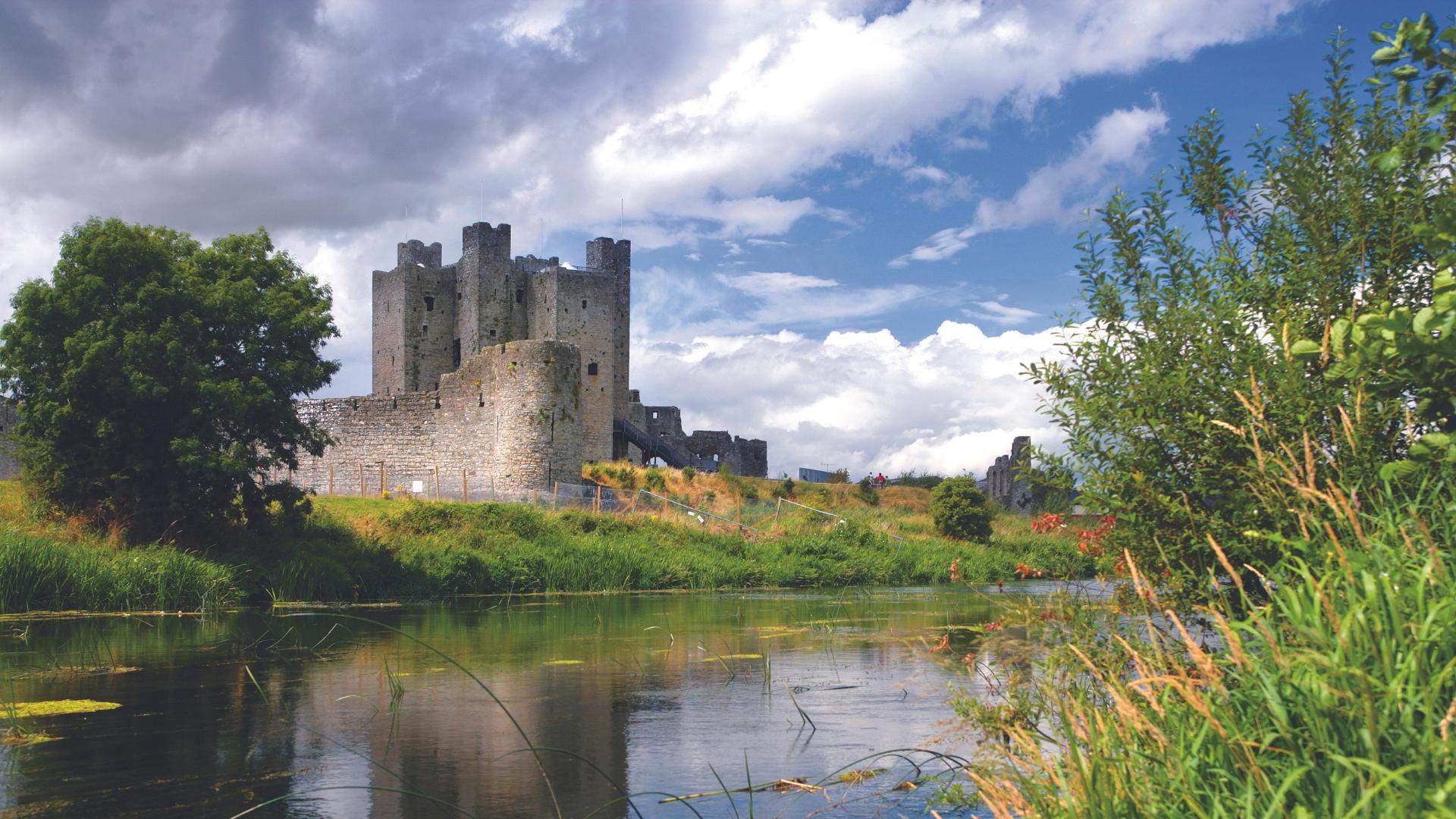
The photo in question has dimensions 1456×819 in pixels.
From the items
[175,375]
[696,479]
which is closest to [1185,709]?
Answer: [175,375]

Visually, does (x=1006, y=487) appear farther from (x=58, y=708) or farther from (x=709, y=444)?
(x=58, y=708)

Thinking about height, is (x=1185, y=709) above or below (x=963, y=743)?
above

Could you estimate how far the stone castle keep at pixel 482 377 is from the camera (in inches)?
1174

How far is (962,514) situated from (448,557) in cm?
1453

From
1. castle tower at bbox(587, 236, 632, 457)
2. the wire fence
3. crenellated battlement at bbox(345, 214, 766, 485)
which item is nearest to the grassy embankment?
the wire fence

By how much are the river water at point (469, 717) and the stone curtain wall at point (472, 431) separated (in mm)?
15123

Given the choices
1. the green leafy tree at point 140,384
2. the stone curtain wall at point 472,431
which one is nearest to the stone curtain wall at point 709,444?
the stone curtain wall at point 472,431

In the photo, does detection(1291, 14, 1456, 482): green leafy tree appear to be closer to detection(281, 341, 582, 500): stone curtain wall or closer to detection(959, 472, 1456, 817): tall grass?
detection(959, 472, 1456, 817): tall grass

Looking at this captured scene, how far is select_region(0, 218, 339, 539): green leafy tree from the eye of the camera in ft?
54.3

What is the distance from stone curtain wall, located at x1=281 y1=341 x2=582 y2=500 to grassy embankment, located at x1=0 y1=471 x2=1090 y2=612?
4288 mm

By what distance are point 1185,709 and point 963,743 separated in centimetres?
280

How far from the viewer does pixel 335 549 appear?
18656 mm

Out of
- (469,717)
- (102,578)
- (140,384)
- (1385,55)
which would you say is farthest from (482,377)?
(1385,55)

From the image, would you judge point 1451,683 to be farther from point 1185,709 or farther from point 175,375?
point 175,375
